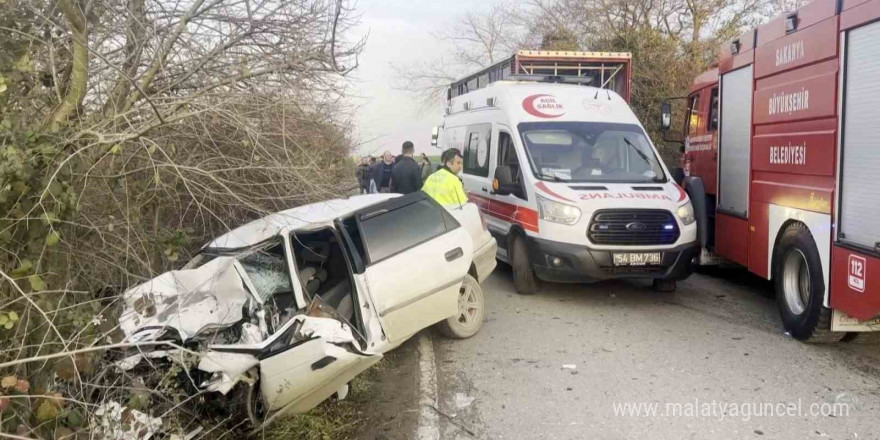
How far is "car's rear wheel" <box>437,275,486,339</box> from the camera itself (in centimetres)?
654

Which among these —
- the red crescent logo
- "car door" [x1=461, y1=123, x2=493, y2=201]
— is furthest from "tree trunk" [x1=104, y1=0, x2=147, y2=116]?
"car door" [x1=461, y1=123, x2=493, y2=201]

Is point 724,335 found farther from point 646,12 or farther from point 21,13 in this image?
point 646,12

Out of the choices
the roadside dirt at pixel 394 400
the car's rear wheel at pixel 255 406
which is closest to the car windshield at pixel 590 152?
the roadside dirt at pixel 394 400

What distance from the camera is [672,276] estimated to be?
25.4 feet

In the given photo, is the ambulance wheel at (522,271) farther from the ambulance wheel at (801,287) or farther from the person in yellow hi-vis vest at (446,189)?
the ambulance wheel at (801,287)

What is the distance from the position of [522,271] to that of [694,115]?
4.02 meters

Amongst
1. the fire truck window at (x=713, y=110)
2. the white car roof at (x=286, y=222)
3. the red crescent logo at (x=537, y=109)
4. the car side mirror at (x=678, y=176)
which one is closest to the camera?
the white car roof at (x=286, y=222)

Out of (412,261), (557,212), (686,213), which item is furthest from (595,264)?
(412,261)

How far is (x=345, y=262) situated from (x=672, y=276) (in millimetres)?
4116

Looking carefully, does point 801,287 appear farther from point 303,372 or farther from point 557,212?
point 303,372

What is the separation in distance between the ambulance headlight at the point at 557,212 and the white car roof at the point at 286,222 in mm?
2757

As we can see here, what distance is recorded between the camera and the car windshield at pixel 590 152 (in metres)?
8.29

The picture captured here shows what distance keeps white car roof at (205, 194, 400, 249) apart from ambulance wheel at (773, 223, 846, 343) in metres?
3.92

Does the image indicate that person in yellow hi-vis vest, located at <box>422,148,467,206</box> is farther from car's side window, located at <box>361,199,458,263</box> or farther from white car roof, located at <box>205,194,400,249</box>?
white car roof, located at <box>205,194,400,249</box>
